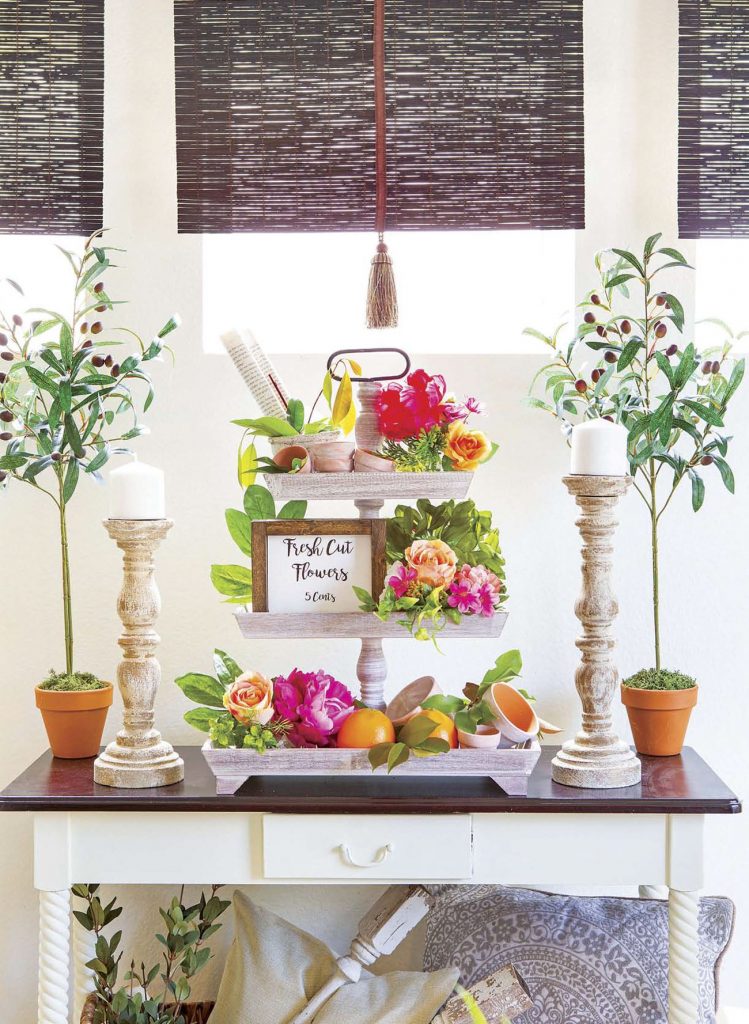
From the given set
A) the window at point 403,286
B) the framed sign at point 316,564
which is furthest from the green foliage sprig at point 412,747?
the window at point 403,286

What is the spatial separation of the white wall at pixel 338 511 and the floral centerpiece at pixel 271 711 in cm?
41

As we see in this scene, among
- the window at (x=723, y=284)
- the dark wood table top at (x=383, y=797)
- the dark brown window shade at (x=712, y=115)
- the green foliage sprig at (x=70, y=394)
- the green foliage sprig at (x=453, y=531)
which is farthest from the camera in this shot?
the window at (x=723, y=284)

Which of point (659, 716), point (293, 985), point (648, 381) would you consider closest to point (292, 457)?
point (648, 381)

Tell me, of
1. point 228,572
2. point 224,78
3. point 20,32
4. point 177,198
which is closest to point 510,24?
point 224,78

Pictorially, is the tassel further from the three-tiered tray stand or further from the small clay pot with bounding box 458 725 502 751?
the small clay pot with bounding box 458 725 502 751

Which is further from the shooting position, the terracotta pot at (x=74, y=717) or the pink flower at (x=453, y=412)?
the terracotta pot at (x=74, y=717)

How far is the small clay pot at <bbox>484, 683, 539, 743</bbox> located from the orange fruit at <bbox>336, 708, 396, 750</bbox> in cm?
18

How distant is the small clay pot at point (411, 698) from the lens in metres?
1.95

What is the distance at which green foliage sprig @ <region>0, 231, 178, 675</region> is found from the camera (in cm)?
197

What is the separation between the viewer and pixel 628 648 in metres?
2.29

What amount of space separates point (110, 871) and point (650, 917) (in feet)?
3.23

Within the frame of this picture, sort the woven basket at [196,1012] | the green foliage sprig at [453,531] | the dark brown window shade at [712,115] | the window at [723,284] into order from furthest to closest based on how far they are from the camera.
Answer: the window at [723,284] → the dark brown window shade at [712,115] → the woven basket at [196,1012] → the green foliage sprig at [453,531]

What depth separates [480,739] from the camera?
181 cm

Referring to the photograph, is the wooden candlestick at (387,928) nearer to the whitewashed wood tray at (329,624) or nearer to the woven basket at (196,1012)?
the woven basket at (196,1012)
